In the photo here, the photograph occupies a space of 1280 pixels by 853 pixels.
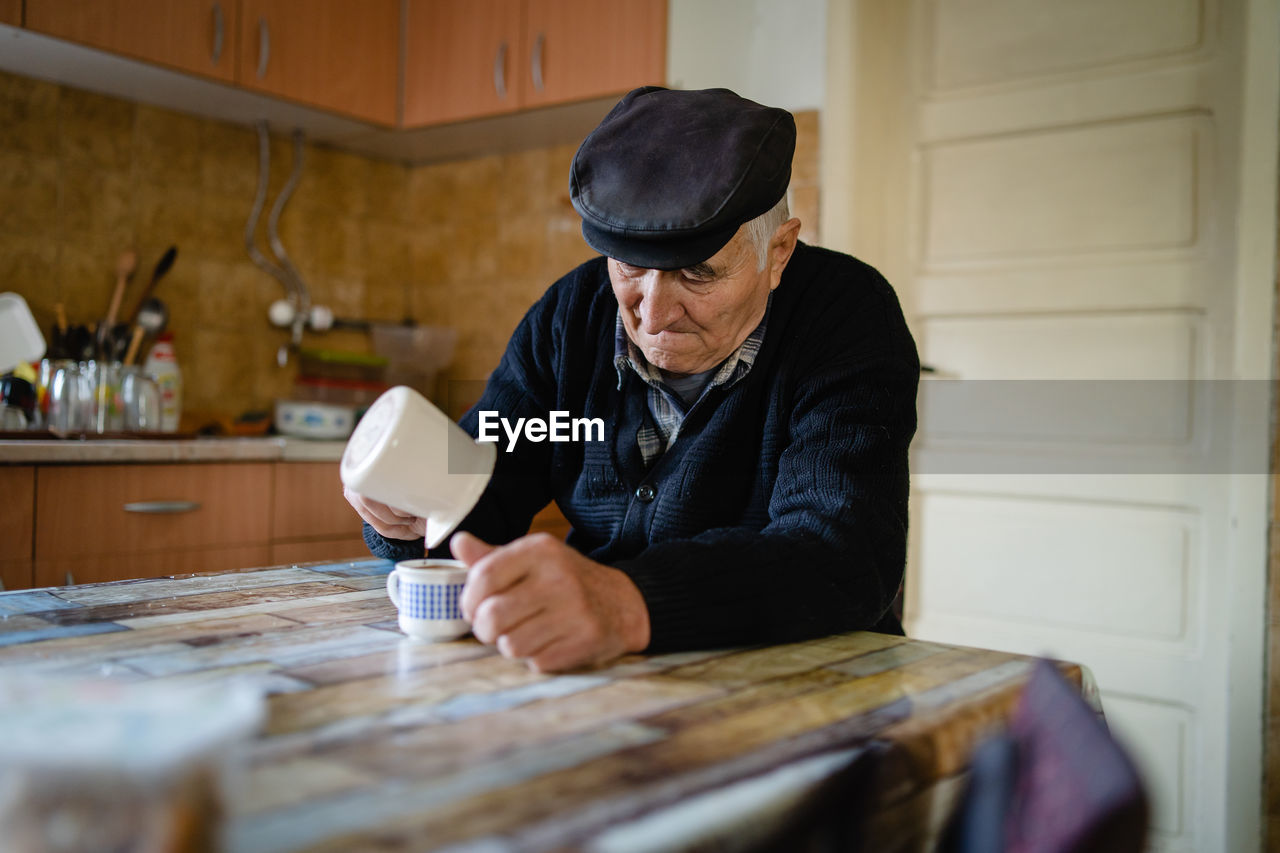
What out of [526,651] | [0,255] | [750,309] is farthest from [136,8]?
[526,651]

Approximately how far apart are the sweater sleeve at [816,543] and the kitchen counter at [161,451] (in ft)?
4.81

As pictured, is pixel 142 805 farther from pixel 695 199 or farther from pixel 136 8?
pixel 136 8

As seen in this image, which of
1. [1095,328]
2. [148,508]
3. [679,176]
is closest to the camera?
[679,176]

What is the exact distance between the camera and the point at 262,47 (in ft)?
8.36

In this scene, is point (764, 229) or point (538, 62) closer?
point (764, 229)

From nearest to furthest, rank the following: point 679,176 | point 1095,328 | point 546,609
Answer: point 546,609
point 679,176
point 1095,328

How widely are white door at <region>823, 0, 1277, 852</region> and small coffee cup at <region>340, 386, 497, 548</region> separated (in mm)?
1634

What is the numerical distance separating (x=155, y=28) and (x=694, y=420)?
1867 millimetres

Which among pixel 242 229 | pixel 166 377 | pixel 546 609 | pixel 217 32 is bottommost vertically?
pixel 546 609

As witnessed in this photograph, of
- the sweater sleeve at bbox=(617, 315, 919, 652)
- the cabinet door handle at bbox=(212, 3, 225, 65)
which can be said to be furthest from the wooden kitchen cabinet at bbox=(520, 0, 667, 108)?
the sweater sleeve at bbox=(617, 315, 919, 652)

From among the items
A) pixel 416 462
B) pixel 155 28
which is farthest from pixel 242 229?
pixel 416 462

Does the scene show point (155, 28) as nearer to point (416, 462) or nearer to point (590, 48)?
point (590, 48)

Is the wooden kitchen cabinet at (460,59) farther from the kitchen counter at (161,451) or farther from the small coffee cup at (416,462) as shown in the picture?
the small coffee cup at (416,462)

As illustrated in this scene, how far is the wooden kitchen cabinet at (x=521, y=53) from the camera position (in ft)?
8.34
